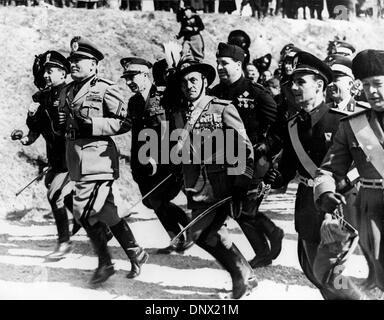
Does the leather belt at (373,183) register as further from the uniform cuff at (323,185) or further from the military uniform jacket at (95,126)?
the military uniform jacket at (95,126)

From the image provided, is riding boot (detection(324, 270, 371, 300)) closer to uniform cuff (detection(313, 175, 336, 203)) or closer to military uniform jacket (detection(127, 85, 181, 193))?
uniform cuff (detection(313, 175, 336, 203))

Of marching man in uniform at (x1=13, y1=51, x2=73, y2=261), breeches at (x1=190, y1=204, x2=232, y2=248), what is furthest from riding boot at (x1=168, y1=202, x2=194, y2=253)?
marching man in uniform at (x1=13, y1=51, x2=73, y2=261)

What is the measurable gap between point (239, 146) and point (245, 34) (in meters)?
1.04

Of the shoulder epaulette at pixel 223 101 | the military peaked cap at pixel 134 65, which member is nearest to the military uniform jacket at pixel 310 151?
the shoulder epaulette at pixel 223 101

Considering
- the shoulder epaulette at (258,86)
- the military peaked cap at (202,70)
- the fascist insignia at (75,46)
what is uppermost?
the fascist insignia at (75,46)

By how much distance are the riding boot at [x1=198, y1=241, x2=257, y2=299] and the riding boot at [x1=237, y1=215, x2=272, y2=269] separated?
12cm

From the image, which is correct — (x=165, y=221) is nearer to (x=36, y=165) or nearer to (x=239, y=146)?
(x=239, y=146)

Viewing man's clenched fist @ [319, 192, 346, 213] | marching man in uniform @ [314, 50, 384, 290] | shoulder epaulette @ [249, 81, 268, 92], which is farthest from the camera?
shoulder epaulette @ [249, 81, 268, 92]

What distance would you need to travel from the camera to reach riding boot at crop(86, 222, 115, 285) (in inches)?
211

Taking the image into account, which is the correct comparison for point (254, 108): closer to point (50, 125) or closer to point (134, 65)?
A: point (134, 65)

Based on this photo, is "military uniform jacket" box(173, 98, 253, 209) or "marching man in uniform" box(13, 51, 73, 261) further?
"marching man in uniform" box(13, 51, 73, 261)

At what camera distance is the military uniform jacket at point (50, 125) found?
5.49 meters

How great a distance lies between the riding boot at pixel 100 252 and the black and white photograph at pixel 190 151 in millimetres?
12

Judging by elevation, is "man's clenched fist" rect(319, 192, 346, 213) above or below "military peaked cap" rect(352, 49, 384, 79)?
below
